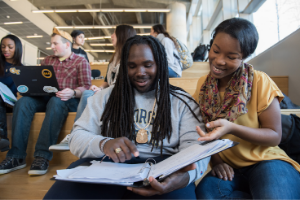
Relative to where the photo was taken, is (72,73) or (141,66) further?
(72,73)

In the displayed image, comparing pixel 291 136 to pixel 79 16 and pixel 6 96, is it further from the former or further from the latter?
pixel 79 16

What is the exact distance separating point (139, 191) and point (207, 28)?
6698 millimetres

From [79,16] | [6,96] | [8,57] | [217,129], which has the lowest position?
[217,129]

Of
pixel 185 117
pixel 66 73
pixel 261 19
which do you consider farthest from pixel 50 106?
pixel 261 19

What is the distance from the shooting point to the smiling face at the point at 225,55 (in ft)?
2.97

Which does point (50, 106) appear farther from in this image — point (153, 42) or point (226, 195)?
point (226, 195)

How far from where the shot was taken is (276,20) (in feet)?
8.75

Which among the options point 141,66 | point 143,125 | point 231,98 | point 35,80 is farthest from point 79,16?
point 231,98

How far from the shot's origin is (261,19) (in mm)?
3207

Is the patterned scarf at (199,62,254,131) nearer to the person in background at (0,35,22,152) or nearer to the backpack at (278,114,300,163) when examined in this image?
the backpack at (278,114,300,163)

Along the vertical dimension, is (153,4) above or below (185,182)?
above

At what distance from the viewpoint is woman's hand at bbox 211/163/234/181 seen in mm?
879

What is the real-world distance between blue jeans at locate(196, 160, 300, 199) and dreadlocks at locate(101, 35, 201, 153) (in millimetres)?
259

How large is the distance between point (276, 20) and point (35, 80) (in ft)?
9.28
